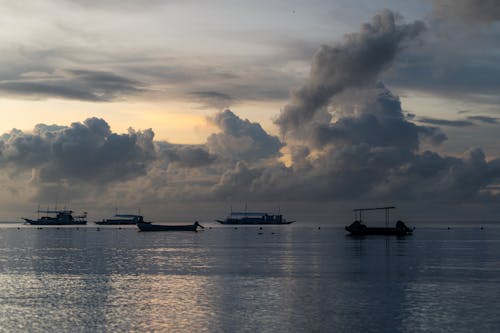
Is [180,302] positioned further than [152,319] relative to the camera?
Yes

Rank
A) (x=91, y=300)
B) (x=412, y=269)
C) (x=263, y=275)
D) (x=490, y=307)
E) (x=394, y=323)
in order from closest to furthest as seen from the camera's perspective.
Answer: (x=394, y=323) < (x=490, y=307) < (x=91, y=300) < (x=263, y=275) < (x=412, y=269)

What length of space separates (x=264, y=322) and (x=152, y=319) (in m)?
10.0

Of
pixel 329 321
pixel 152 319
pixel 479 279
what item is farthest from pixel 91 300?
pixel 479 279

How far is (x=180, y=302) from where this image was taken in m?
61.9

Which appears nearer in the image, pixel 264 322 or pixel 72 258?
pixel 264 322

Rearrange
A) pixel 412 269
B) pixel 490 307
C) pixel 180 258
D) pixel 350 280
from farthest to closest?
pixel 180 258, pixel 412 269, pixel 350 280, pixel 490 307

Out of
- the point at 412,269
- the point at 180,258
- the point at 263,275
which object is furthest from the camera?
the point at 180,258

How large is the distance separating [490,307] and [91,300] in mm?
41287

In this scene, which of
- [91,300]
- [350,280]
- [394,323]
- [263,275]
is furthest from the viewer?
[263,275]

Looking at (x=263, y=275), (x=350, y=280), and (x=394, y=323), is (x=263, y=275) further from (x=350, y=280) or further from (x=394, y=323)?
(x=394, y=323)

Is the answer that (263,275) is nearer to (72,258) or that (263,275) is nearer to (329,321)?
(329,321)

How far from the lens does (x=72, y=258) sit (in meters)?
124

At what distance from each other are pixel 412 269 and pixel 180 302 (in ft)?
162

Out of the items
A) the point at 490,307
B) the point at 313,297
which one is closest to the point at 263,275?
the point at 313,297
